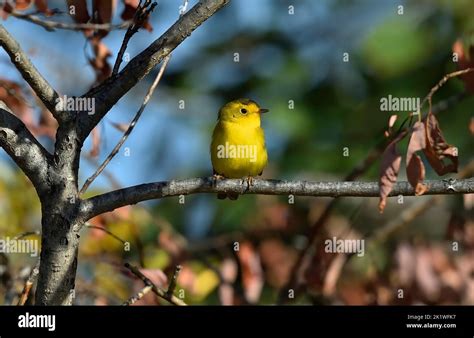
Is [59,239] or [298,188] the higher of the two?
[298,188]

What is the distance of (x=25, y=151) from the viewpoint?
7.51ft

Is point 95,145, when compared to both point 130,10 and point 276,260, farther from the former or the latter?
point 276,260

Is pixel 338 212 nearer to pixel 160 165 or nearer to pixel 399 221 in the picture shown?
pixel 160 165

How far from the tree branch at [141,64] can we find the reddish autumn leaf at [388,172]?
696 mm

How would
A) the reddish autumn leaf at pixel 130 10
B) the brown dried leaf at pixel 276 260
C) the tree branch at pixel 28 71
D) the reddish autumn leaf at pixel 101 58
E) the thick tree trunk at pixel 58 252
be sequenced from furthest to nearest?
1. the brown dried leaf at pixel 276 260
2. the reddish autumn leaf at pixel 101 58
3. the reddish autumn leaf at pixel 130 10
4. the tree branch at pixel 28 71
5. the thick tree trunk at pixel 58 252

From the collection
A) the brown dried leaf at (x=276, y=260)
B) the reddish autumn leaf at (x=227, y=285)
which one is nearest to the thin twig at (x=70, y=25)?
the reddish autumn leaf at (x=227, y=285)

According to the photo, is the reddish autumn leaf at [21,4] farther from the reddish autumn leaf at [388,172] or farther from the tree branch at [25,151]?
the reddish autumn leaf at [388,172]

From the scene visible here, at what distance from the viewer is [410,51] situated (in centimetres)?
707

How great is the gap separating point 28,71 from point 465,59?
167 centimetres

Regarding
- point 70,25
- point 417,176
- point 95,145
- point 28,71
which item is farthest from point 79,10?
point 417,176

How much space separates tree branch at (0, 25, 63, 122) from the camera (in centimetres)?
236

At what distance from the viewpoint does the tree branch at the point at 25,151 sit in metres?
2.28
